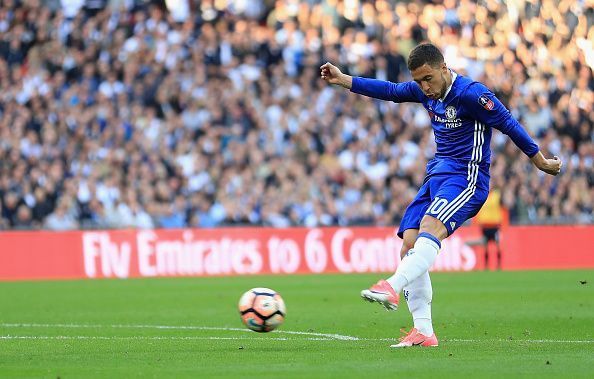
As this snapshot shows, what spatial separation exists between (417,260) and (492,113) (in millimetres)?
1283

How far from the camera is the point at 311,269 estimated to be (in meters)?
25.7

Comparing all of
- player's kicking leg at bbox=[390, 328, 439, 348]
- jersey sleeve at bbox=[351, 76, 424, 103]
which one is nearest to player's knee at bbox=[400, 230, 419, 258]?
player's kicking leg at bbox=[390, 328, 439, 348]

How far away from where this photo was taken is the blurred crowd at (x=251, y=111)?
24.9 meters

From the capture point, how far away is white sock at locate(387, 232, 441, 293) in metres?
8.91

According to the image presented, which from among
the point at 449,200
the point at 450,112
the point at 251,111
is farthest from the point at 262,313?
the point at 251,111

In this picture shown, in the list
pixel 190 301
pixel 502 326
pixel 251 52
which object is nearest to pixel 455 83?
pixel 502 326

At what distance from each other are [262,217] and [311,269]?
1.52 m

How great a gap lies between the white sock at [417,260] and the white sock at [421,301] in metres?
0.53

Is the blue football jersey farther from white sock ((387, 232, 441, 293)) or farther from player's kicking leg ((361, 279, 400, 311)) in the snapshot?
player's kicking leg ((361, 279, 400, 311))

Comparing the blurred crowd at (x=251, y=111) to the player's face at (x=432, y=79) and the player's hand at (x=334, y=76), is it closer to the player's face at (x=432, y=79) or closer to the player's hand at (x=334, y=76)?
the player's hand at (x=334, y=76)

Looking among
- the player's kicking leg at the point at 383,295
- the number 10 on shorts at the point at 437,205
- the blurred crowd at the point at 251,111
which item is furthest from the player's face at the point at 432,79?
the blurred crowd at the point at 251,111

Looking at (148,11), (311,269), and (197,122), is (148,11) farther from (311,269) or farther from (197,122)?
(311,269)

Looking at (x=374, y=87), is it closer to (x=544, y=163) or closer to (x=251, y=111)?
(x=544, y=163)

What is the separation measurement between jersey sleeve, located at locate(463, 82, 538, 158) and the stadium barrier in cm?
1555
